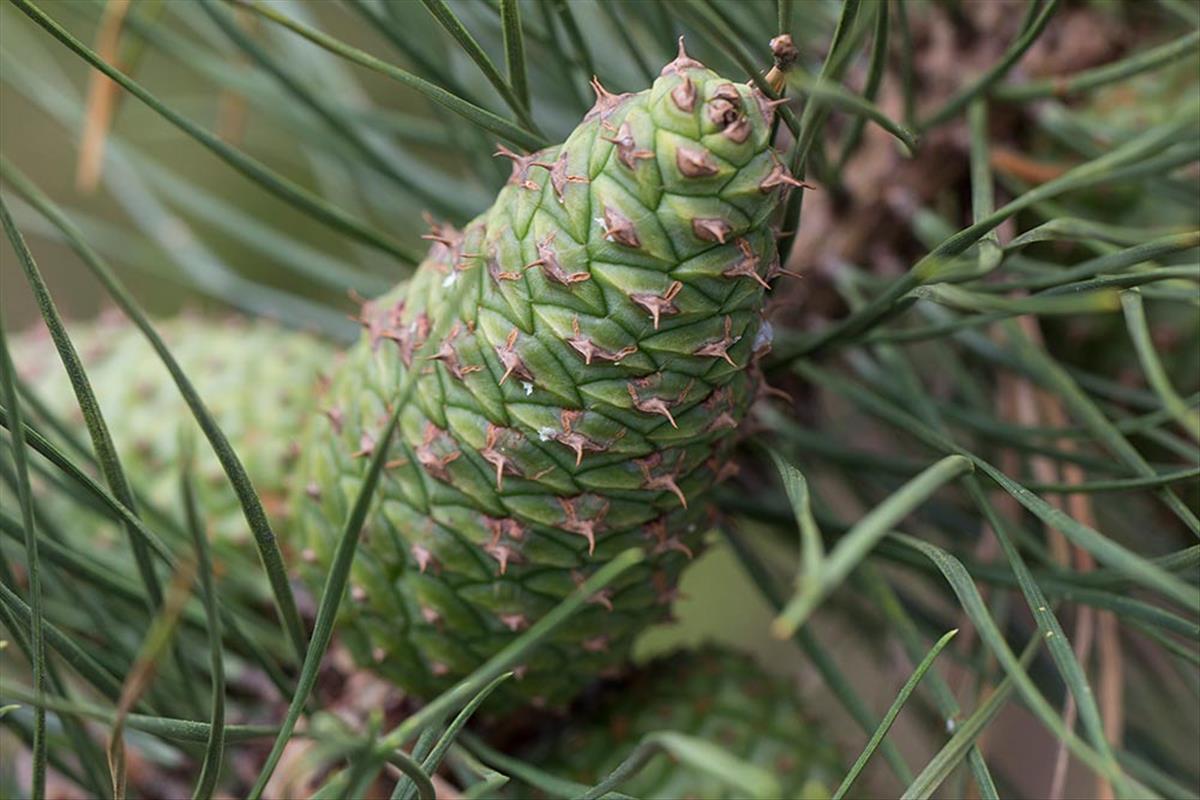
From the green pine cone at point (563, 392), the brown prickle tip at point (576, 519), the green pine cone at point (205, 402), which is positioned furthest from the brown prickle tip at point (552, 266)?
the green pine cone at point (205, 402)

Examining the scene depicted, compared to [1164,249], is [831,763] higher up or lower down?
lower down

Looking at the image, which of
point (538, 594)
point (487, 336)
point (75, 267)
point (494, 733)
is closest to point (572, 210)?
point (487, 336)

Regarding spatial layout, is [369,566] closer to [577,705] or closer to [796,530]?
[577,705]

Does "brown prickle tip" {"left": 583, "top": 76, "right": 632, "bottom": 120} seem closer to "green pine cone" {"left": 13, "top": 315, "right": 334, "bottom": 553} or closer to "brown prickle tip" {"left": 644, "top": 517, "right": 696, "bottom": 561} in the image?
"brown prickle tip" {"left": 644, "top": 517, "right": 696, "bottom": 561}

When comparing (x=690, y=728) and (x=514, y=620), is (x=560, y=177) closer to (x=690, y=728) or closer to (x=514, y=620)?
(x=514, y=620)

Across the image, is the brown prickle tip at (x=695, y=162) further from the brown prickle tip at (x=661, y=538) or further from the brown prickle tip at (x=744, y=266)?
the brown prickle tip at (x=661, y=538)

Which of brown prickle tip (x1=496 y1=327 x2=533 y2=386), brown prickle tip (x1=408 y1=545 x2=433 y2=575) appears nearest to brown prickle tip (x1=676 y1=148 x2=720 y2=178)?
brown prickle tip (x1=496 y1=327 x2=533 y2=386)

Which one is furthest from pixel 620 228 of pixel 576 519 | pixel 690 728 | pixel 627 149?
pixel 690 728
